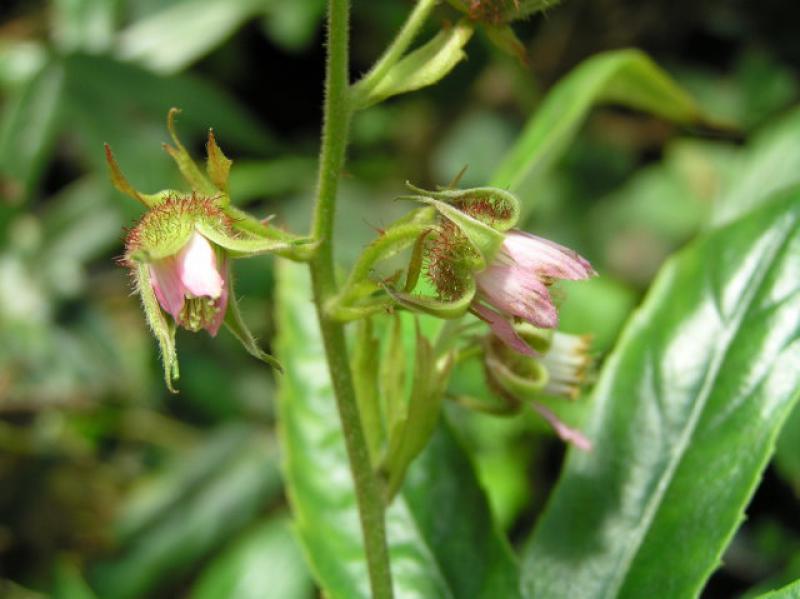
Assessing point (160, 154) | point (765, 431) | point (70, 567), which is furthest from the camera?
point (160, 154)

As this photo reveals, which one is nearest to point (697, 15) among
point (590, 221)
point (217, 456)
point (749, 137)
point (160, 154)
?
point (749, 137)

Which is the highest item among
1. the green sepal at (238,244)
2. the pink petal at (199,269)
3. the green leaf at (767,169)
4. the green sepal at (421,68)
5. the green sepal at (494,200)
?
the green sepal at (421,68)

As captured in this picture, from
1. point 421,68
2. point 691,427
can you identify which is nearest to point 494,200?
point 421,68

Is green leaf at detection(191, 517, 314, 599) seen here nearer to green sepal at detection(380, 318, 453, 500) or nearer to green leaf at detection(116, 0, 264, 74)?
green sepal at detection(380, 318, 453, 500)

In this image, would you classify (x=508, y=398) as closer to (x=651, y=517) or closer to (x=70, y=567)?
(x=651, y=517)

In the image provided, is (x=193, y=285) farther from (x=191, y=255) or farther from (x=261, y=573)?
(x=261, y=573)

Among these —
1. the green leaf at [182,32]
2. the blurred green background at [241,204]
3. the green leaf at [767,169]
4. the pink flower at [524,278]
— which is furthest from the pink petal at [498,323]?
the green leaf at [182,32]

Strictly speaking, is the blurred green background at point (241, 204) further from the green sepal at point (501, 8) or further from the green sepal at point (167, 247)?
the green sepal at point (167, 247)

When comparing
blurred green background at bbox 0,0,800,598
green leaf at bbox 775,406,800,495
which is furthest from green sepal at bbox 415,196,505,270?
green leaf at bbox 775,406,800,495
